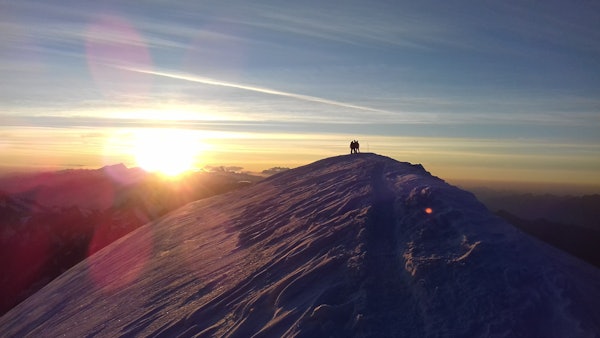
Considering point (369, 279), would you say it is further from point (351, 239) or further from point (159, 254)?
point (159, 254)

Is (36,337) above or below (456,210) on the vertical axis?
below

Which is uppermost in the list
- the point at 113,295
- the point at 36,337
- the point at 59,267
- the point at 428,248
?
the point at 428,248

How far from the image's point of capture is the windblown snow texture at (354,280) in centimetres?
960

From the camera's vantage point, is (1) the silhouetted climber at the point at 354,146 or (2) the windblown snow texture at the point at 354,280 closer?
(2) the windblown snow texture at the point at 354,280

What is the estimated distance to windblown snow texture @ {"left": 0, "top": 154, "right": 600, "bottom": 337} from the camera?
378 inches

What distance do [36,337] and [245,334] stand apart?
541 inches

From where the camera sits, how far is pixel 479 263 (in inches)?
430

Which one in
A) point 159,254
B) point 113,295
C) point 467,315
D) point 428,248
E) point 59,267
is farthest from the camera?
point 59,267

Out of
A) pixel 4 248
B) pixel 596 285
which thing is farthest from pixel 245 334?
pixel 4 248

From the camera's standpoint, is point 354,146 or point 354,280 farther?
point 354,146

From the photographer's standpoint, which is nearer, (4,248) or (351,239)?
(351,239)

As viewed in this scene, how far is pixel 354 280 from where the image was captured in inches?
457

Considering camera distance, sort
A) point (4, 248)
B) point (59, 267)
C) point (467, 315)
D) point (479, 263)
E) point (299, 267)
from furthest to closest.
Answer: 1. point (4, 248)
2. point (59, 267)
3. point (299, 267)
4. point (479, 263)
5. point (467, 315)

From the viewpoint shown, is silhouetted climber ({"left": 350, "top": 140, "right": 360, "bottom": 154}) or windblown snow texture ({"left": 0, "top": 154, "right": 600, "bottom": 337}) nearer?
windblown snow texture ({"left": 0, "top": 154, "right": 600, "bottom": 337})
